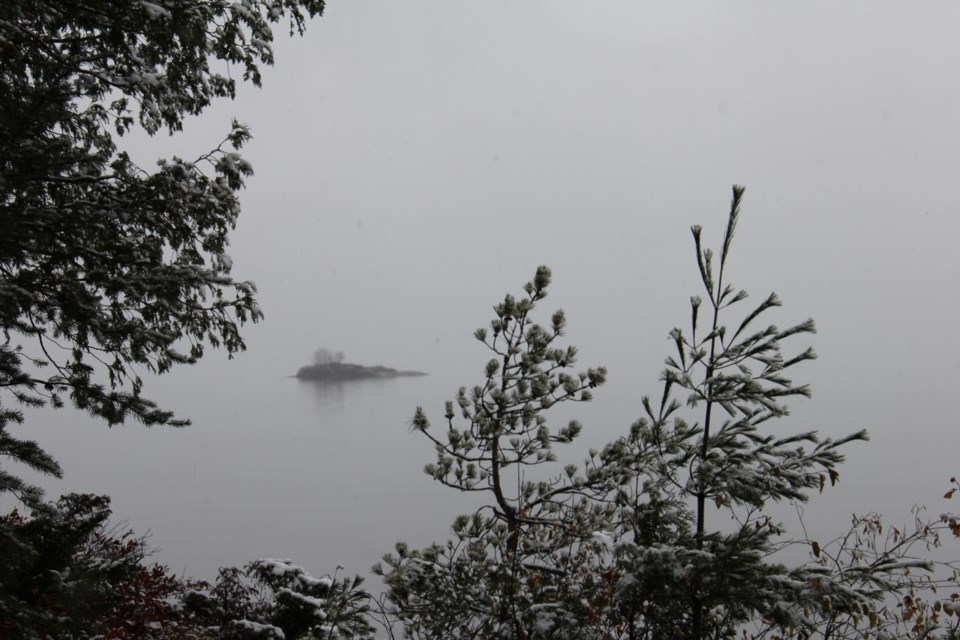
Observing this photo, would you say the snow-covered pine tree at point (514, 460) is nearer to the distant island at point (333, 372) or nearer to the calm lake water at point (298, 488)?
the calm lake water at point (298, 488)

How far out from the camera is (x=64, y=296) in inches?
144

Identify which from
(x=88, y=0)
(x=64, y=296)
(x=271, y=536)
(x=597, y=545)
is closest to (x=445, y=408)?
(x=597, y=545)

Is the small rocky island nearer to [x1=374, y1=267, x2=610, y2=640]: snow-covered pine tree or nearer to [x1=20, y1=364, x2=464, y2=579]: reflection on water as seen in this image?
[x1=20, y1=364, x2=464, y2=579]: reflection on water

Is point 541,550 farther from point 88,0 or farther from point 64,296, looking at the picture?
point 88,0

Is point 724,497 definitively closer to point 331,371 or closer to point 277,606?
point 277,606

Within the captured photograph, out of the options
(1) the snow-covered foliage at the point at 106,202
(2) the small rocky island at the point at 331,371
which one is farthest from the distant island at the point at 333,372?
(1) the snow-covered foliage at the point at 106,202

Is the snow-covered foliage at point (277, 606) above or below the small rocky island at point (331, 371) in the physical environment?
below

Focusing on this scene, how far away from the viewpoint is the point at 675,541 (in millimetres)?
2912

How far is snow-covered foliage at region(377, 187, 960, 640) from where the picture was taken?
105 inches

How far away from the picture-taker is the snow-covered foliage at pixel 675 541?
268 cm

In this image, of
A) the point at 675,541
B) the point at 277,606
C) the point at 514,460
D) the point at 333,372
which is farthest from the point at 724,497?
the point at 333,372

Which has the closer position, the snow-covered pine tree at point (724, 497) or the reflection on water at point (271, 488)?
the snow-covered pine tree at point (724, 497)

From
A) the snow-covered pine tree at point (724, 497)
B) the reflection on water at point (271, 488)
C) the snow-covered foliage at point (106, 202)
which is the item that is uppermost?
the reflection on water at point (271, 488)

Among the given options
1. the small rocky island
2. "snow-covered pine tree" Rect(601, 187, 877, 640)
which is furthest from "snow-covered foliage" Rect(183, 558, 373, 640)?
the small rocky island
